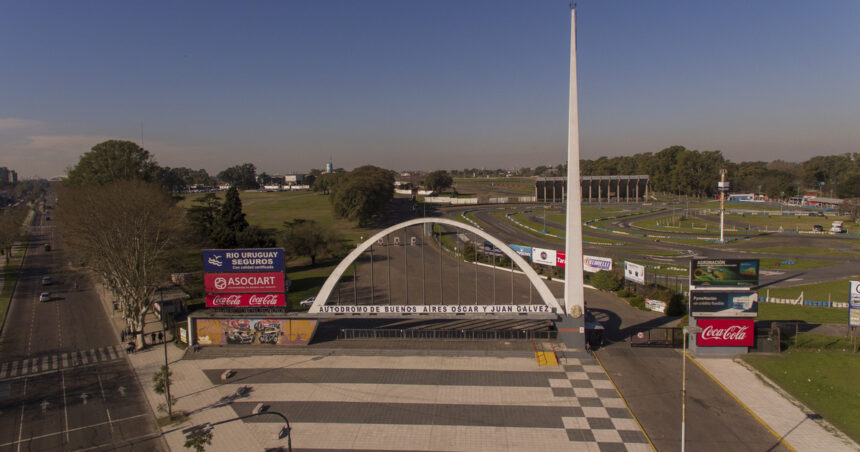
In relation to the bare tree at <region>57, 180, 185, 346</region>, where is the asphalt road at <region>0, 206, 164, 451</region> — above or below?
below

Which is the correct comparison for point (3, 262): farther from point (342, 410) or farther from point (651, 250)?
point (651, 250)

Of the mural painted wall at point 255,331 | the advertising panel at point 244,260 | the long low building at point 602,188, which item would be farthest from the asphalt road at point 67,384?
the long low building at point 602,188

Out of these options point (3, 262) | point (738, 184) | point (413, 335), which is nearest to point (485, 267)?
point (413, 335)

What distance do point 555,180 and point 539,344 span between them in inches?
5185

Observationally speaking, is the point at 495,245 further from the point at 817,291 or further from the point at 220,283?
the point at 817,291

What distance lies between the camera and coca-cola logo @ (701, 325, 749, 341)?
27.9m

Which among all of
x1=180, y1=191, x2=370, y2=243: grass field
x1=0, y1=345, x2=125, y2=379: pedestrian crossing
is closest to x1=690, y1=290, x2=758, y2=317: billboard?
x1=0, y1=345, x2=125, y2=379: pedestrian crossing

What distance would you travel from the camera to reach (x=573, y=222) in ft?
93.1

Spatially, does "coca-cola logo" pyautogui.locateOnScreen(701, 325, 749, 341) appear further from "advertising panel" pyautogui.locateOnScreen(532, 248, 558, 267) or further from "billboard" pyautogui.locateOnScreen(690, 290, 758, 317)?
"advertising panel" pyautogui.locateOnScreen(532, 248, 558, 267)

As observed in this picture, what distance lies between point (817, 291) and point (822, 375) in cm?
2149

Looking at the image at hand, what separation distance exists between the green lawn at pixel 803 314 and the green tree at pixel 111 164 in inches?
2803

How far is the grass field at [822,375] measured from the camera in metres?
21.4

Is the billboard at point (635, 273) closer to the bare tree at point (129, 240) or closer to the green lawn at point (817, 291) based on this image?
the green lawn at point (817, 291)

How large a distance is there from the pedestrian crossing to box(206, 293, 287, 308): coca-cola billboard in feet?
26.0
